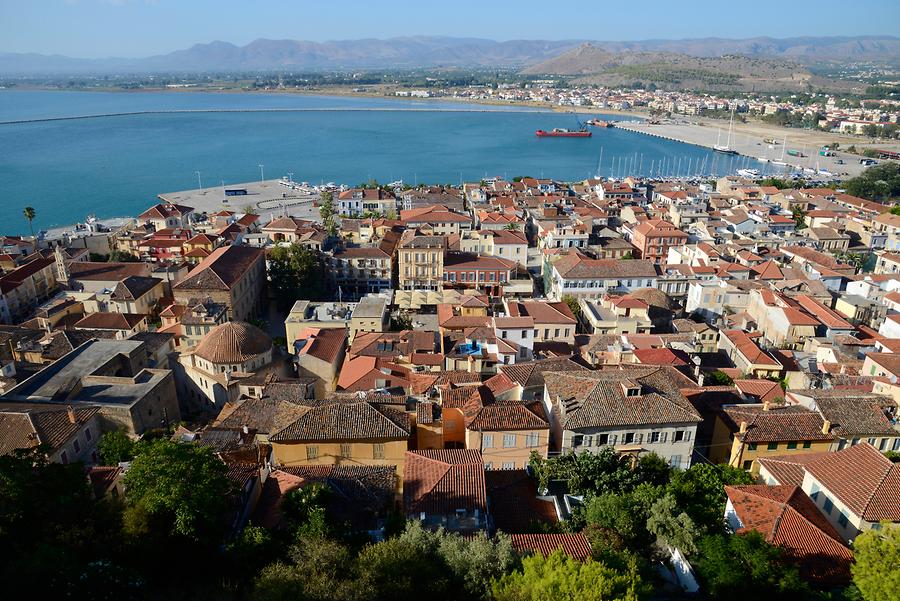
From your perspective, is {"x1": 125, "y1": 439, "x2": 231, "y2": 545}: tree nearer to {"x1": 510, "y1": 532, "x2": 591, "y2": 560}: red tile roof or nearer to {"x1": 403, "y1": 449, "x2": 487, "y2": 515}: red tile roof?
{"x1": 403, "y1": 449, "x2": 487, "y2": 515}: red tile roof

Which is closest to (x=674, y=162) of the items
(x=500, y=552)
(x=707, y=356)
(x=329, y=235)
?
(x=329, y=235)

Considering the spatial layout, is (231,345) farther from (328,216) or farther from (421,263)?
(328,216)

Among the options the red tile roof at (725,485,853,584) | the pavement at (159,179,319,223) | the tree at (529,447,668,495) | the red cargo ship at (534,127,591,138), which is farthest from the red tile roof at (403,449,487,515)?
the red cargo ship at (534,127,591,138)

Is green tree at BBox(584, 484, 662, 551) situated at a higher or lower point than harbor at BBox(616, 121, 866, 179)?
higher

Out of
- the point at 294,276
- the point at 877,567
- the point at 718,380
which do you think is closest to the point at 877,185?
the point at 718,380

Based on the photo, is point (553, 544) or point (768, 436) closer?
point (553, 544)

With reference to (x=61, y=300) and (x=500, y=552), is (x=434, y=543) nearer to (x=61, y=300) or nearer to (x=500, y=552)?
(x=500, y=552)

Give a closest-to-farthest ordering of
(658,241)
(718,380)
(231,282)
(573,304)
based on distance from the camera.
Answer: (718,380)
(231,282)
(573,304)
(658,241)
